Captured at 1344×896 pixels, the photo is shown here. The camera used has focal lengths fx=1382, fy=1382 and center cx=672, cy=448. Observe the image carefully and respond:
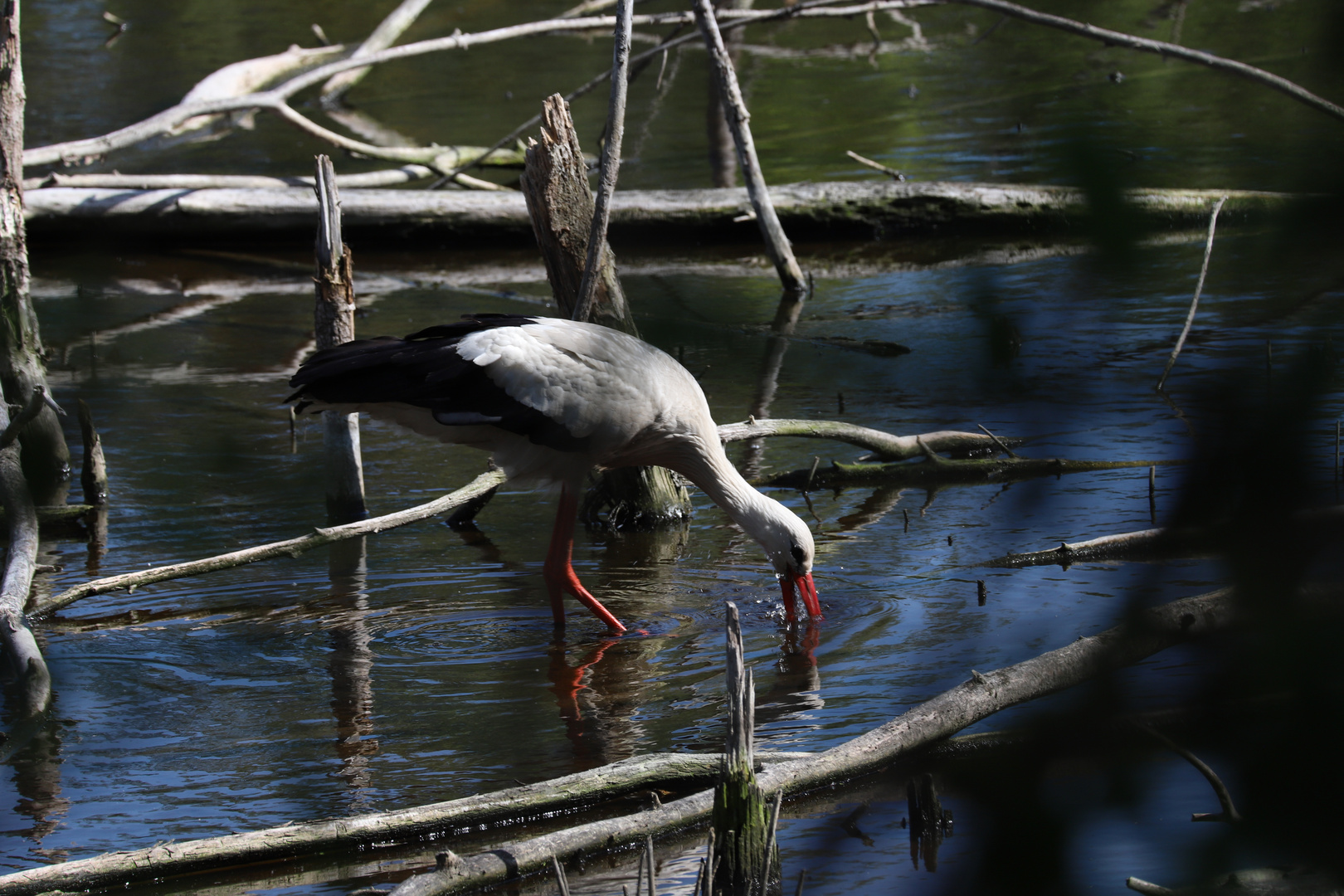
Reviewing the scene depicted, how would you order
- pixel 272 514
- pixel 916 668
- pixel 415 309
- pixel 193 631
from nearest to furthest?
pixel 916 668 → pixel 193 631 → pixel 272 514 → pixel 415 309

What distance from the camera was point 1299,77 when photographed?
0.88m

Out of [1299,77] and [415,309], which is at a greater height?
[1299,77]

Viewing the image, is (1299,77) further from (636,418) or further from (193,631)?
(193,631)

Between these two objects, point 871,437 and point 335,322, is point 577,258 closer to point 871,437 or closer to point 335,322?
point 335,322

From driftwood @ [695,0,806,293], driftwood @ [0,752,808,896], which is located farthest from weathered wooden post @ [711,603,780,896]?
driftwood @ [695,0,806,293]

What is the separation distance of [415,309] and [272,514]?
4.13m

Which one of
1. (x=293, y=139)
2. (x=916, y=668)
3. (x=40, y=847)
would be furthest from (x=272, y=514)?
(x=293, y=139)

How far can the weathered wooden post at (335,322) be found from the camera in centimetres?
543

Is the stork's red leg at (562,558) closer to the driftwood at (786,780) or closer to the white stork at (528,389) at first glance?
the white stork at (528,389)

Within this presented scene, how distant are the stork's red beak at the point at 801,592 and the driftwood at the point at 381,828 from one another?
4.55ft

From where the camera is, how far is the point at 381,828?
3.19 meters

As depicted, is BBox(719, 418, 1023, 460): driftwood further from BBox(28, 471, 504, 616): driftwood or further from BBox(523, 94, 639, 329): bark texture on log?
BBox(28, 471, 504, 616): driftwood

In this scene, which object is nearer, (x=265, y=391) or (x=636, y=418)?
(x=636, y=418)

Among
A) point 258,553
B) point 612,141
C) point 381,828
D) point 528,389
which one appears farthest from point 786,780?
point 258,553
